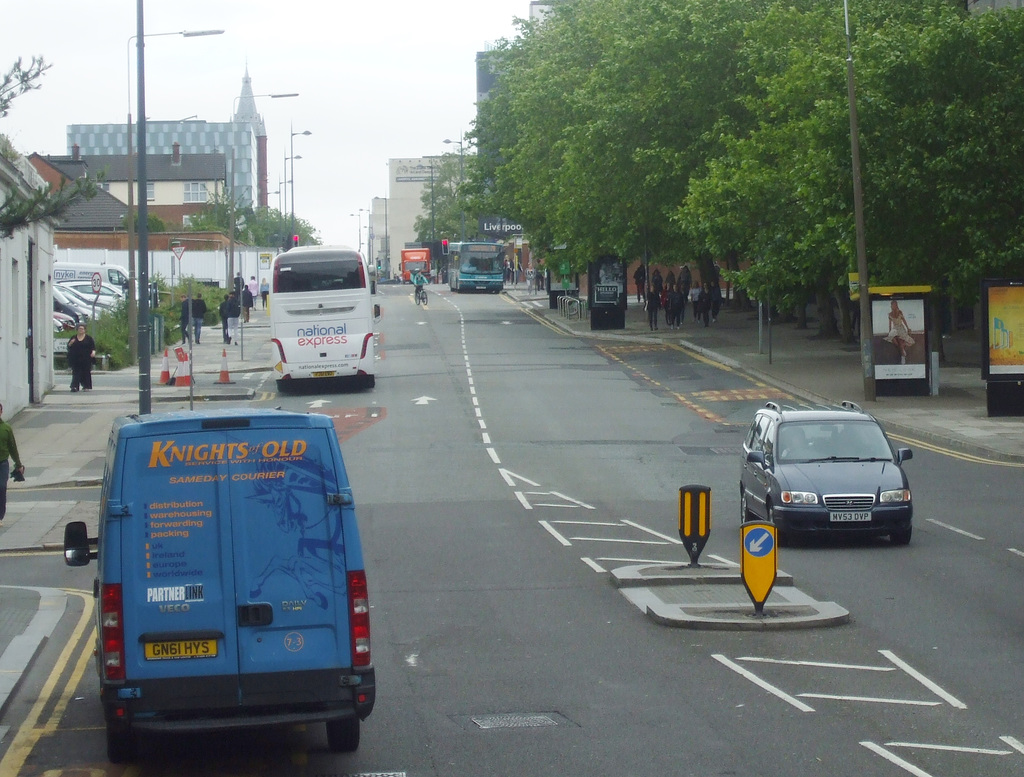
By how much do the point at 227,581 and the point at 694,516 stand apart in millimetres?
7047

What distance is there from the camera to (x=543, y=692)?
998cm

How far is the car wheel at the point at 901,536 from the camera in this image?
16.5 m

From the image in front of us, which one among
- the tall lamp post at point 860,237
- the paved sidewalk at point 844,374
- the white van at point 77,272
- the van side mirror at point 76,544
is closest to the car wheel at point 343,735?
the van side mirror at point 76,544

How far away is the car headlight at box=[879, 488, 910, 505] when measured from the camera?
16.3 meters

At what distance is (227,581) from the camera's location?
790cm

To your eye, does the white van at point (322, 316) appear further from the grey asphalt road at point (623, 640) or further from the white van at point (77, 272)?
the white van at point (77, 272)

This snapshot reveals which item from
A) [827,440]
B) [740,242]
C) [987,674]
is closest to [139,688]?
[987,674]

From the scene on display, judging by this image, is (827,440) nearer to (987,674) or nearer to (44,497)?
(987,674)

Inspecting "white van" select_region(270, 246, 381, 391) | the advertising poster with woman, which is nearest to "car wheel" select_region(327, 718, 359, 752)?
the advertising poster with woman

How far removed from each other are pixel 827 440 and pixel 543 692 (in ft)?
28.1

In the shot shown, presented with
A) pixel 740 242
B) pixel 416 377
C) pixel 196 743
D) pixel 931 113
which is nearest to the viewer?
pixel 196 743

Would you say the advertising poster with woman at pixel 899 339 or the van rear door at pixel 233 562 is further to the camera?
the advertising poster with woman at pixel 899 339

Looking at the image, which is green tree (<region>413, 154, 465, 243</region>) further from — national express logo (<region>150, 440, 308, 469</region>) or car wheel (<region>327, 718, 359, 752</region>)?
national express logo (<region>150, 440, 308, 469</region>)

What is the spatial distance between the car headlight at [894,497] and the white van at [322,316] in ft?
67.3
